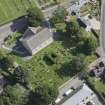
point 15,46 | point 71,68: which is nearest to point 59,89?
point 71,68

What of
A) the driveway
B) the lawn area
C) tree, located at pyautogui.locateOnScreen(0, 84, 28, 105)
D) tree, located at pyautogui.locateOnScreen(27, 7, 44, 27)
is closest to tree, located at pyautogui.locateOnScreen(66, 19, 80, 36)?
the lawn area

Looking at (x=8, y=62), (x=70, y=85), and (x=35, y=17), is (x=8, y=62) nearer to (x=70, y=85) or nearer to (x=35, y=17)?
(x=35, y=17)

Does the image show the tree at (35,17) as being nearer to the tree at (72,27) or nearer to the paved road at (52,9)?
the paved road at (52,9)

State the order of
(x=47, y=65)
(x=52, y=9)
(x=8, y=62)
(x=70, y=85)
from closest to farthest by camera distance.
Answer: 1. (x=70, y=85)
2. (x=8, y=62)
3. (x=47, y=65)
4. (x=52, y=9)

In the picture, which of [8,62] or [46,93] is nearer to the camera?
[46,93]

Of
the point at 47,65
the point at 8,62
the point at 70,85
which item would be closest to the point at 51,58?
the point at 47,65
